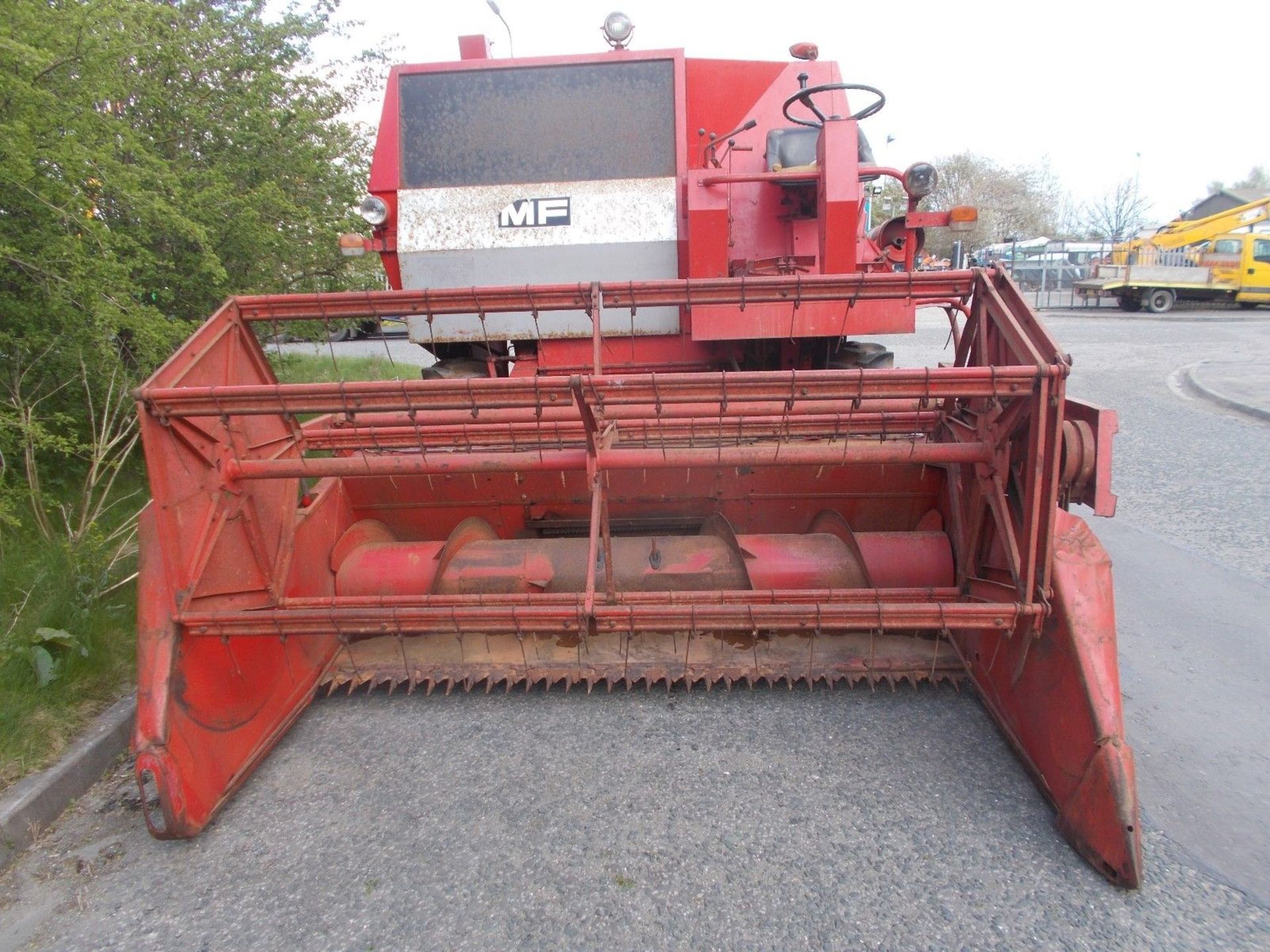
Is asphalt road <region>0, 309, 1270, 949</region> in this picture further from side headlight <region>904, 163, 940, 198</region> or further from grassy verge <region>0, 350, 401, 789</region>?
side headlight <region>904, 163, 940, 198</region>

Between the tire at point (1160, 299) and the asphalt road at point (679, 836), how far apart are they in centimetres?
2371

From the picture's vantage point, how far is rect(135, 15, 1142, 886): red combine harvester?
2457 millimetres

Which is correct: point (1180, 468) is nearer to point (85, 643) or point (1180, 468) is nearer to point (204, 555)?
point (204, 555)

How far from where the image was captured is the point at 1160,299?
74.6 feet

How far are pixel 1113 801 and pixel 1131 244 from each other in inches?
1112

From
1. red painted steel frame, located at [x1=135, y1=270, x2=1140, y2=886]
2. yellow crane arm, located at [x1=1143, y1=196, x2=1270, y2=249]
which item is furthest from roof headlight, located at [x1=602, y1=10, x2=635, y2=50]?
yellow crane arm, located at [x1=1143, y1=196, x2=1270, y2=249]

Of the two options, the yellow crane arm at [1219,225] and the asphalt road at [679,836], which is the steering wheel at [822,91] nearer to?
the asphalt road at [679,836]

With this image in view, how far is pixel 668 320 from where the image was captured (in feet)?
15.1

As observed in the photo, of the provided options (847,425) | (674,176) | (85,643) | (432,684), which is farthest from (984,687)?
(85,643)

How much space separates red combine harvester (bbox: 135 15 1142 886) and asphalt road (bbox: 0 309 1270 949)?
16 cm

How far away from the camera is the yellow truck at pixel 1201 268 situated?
2191cm

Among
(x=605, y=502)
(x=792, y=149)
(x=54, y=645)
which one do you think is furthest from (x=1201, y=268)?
(x=54, y=645)

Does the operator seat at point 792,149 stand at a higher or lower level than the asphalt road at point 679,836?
higher

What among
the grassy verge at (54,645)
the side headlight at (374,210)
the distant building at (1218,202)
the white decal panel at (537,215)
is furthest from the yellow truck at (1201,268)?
the grassy verge at (54,645)
